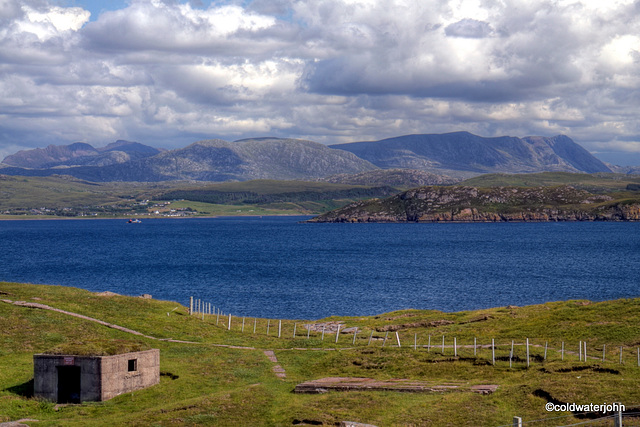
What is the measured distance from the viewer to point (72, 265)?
187 meters

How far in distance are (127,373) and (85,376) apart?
2651 millimetres

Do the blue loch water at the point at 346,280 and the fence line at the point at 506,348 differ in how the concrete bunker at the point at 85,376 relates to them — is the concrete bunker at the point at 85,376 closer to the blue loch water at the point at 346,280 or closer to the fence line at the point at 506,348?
the fence line at the point at 506,348

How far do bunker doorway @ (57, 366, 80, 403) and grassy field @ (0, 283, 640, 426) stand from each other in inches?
61.7

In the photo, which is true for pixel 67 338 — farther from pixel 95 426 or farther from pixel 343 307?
pixel 343 307

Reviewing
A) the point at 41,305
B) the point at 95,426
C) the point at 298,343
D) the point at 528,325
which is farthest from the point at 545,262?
the point at 95,426

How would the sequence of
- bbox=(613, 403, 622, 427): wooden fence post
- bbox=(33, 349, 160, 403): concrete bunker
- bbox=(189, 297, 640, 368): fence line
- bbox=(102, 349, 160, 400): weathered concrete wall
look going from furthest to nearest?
bbox=(189, 297, 640, 368): fence line, bbox=(102, 349, 160, 400): weathered concrete wall, bbox=(33, 349, 160, 403): concrete bunker, bbox=(613, 403, 622, 427): wooden fence post

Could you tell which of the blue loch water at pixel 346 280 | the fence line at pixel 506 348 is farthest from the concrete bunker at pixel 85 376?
the blue loch water at pixel 346 280

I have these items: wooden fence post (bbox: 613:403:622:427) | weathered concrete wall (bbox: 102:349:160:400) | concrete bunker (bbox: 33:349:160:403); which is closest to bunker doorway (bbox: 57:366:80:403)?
concrete bunker (bbox: 33:349:160:403)

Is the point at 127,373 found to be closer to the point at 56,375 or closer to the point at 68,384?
the point at 56,375

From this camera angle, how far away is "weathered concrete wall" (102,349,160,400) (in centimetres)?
4091

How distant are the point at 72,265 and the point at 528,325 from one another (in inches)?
6053

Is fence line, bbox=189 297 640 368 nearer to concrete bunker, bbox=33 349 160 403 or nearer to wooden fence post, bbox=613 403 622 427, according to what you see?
wooden fence post, bbox=613 403 622 427

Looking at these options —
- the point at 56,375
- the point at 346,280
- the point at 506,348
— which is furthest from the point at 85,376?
the point at 346,280

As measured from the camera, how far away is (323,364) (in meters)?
49.4
